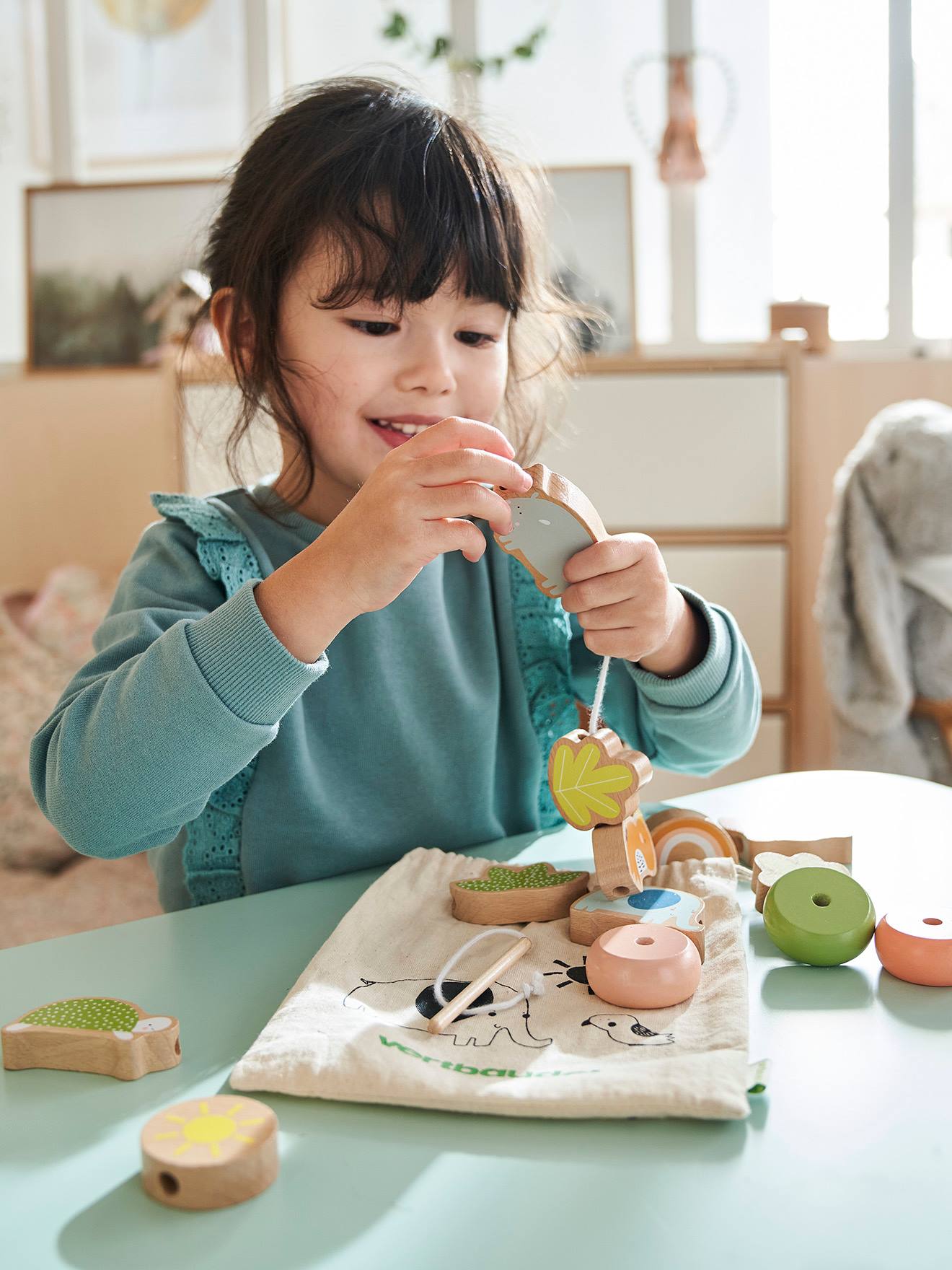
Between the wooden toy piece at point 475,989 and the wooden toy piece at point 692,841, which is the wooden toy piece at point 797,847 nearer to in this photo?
the wooden toy piece at point 692,841

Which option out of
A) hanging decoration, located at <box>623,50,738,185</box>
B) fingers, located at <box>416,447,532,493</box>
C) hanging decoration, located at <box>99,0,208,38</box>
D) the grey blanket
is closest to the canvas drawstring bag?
fingers, located at <box>416,447,532,493</box>

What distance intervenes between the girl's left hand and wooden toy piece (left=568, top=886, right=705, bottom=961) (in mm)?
165

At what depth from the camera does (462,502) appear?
1.91 ft

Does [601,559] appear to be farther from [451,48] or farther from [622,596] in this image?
[451,48]

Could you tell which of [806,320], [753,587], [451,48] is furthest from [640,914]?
[451,48]

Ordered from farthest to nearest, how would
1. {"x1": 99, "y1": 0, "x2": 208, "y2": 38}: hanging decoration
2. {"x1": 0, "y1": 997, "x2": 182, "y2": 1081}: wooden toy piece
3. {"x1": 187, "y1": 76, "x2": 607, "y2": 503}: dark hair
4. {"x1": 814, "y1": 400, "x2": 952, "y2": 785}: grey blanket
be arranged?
{"x1": 99, "y1": 0, "x2": 208, "y2": 38}: hanging decoration
{"x1": 814, "y1": 400, "x2": 952, "y2": 785}: grey blanket
{"x1": 187, "y1": 76, "x2": 607, "y2": 503}: dark hair
{"x1": 0, "y1": 997, "x2": 182, "y2": 1081}: wooden toy piece

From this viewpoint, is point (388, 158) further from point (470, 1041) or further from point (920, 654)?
point (920, 654)

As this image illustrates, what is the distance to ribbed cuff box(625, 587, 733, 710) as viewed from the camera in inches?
31.2

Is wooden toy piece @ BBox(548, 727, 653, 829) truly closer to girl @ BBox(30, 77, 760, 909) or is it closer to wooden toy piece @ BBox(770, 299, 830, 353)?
girl @ BBox(30, 77, 760, 909)

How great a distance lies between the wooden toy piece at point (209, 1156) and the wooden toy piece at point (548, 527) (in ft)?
1.06

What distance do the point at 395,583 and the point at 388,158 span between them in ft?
1.16

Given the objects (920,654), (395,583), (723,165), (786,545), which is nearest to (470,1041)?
(395,583)

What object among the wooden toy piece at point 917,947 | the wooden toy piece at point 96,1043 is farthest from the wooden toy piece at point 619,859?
the wooden toy piece at point 96,1043

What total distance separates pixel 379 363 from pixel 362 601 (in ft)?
0.78
